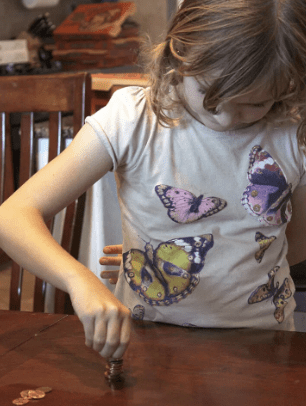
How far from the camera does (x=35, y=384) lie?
584mm

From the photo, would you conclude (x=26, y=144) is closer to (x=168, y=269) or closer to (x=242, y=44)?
(x=168, y=269)

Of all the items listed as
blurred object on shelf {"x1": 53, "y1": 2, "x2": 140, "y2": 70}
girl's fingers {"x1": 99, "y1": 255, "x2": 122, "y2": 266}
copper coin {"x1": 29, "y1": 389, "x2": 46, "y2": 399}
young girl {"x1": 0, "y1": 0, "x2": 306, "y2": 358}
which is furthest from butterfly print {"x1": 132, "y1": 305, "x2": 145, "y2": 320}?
blurred object on shelf {"x1": 53, "y1": 2, "x2": 140, "y2": 70}

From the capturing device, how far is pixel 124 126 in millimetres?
834

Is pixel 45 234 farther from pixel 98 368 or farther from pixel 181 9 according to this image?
pixel 181 9

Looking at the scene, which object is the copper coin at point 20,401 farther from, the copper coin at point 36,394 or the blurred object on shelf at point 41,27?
the blurred object on shelf at point 41,27

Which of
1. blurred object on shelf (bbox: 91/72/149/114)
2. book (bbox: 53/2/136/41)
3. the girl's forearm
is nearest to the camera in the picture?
the girl's forearm

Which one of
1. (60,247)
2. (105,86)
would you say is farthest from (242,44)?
(105,86)

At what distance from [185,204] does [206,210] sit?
1.4 inches

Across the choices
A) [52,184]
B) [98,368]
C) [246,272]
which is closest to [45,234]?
[52,184]

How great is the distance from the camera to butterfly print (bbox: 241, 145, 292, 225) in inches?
33.9

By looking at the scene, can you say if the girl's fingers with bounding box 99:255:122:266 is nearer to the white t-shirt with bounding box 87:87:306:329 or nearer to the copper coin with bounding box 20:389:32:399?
the white t-shirt with bounding box 87:87:306:329

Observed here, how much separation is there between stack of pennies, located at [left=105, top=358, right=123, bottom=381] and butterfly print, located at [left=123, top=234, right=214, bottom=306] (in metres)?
0.28

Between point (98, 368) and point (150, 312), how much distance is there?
268mm

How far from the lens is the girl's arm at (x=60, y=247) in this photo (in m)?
0.59
